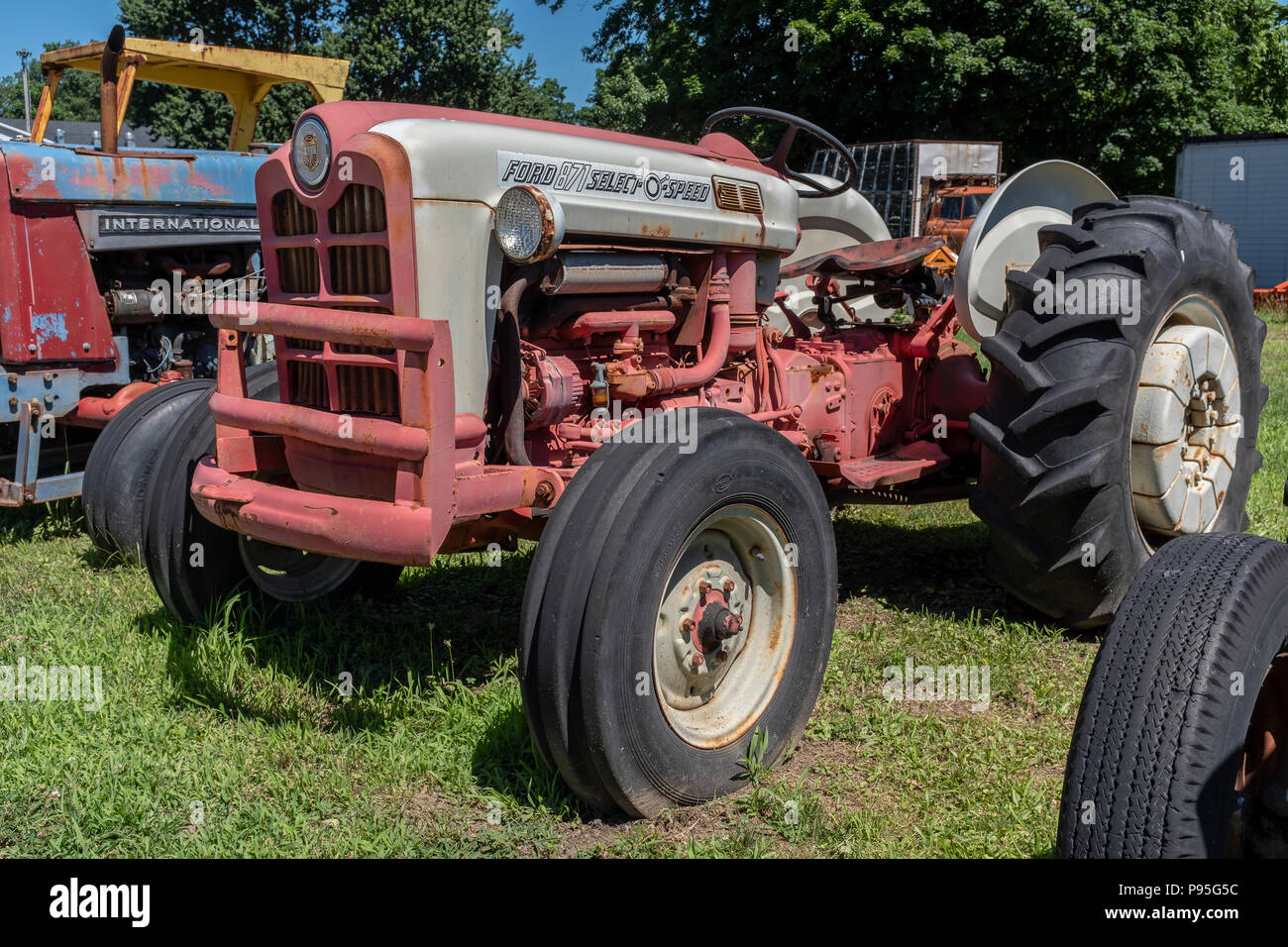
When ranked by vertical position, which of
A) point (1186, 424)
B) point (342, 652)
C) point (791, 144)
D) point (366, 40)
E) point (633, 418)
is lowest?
point (342, 652)

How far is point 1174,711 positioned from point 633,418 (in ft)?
7.29

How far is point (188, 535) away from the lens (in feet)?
13.5

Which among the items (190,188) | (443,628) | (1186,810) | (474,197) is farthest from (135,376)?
(1186,810)

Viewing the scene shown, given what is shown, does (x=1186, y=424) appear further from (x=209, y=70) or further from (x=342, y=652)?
(x=209, y=70)

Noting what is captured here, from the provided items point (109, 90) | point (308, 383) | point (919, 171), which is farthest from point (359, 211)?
point (919, 171)

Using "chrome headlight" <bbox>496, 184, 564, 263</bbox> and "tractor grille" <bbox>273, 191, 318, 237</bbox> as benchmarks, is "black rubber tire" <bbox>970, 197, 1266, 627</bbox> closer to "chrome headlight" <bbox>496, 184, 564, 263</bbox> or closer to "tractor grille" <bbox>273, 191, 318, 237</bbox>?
"chrome headlight" <bbox>496, 184, 564, 263</bbox>

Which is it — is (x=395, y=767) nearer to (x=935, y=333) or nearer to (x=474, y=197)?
(x=474, y=197)

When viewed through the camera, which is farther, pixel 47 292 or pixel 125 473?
pixel 47 292

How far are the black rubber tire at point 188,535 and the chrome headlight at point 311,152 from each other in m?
0.84

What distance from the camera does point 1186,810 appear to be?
1985mm

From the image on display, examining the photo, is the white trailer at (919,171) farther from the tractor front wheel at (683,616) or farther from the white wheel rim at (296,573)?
the tractor front wheel at (683,616)

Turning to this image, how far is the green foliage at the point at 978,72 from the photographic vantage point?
22281 millimetres

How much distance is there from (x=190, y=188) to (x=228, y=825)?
4.70 meters

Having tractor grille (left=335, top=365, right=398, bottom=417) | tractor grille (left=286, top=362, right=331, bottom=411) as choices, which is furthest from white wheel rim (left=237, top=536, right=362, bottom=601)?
tractor grille (left=335, top=365, right=398, bottom=417)
